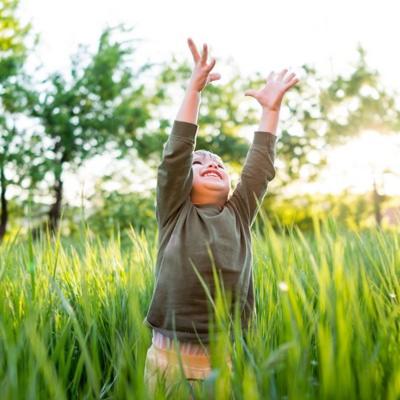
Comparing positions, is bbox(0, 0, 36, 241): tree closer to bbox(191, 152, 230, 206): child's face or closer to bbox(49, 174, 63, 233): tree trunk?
bbox(49, 174, 63, 233): tree trunk

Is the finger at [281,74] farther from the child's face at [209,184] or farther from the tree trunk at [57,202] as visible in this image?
the tree trunk at [57,202]

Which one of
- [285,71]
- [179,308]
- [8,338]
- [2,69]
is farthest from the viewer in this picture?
[2,69]

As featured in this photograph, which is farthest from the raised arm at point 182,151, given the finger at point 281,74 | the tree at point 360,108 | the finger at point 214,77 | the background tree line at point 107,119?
the tree at point 360,108

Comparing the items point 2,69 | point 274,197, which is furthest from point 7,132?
point 274,197

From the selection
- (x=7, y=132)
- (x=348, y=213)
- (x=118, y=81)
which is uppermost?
(x=118, y=81)

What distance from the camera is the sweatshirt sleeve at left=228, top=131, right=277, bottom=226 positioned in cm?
158

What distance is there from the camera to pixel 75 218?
13320mm

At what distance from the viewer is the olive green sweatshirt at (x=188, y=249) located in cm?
138

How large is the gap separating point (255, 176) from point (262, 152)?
72 mm

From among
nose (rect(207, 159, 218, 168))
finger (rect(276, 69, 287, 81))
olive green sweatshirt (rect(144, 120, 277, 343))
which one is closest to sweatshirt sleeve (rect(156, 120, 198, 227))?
olive green sweatshirt (rect(144, 120, 277, 343))

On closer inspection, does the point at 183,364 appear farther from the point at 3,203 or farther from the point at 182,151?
the point at 3,203

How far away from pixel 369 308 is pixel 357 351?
289 millimetres

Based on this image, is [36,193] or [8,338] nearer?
[8,338]

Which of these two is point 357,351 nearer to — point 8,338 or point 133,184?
point 8,338
